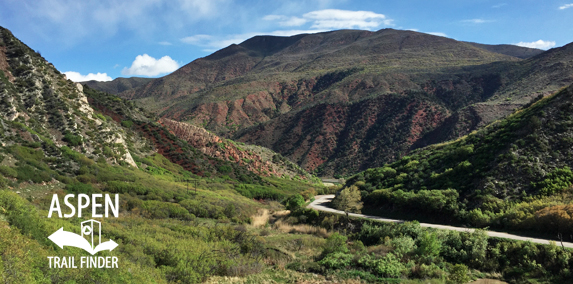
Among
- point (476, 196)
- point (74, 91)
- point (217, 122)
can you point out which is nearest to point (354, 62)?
point (217, 122)

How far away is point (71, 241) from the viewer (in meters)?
11.1

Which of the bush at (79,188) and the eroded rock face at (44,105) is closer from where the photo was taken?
the bush at (79,188)

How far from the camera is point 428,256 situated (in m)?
15.7

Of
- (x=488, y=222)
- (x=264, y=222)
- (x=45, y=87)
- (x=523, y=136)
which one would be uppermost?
(x=45, y=87)

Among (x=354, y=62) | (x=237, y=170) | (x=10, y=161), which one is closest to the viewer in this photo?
(x=10, y=161)

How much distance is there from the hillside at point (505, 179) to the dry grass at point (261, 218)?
868cm

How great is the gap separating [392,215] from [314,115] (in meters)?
87.9

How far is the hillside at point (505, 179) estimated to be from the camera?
1898 cm

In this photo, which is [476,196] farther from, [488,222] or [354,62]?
[354,62]

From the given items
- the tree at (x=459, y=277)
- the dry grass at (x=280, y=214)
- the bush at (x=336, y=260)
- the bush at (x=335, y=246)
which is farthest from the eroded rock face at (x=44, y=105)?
the tree at (x=459, y=277)

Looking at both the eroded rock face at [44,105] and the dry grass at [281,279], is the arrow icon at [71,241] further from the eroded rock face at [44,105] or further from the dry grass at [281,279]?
the eroded rock face at [44,105]

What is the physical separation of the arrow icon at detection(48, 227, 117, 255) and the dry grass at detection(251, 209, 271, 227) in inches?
617

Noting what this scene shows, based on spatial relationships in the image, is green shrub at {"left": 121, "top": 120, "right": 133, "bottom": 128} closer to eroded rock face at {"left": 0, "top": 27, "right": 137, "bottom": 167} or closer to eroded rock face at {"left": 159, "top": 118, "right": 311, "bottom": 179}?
eroded rock face at {"left": 0, "top": 27, "right": 137, "bottom": 167}

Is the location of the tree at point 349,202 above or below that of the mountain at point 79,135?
below
